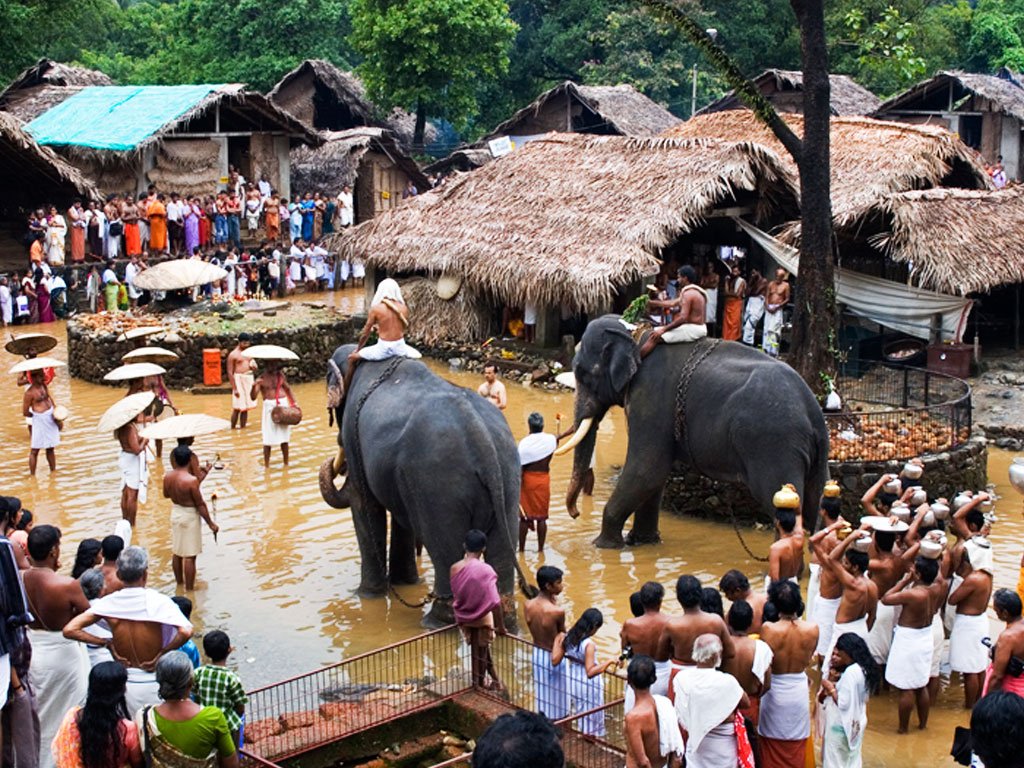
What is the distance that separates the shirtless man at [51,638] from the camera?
8203 mm

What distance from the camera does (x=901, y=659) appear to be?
9281mm

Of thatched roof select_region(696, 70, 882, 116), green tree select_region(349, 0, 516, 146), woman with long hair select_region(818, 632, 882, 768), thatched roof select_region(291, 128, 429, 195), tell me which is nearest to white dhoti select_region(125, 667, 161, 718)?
woman with long hair select_region(818, 632, 882, 768)

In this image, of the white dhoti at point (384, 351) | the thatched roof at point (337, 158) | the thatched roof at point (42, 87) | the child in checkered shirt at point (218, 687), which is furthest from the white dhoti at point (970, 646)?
the thatched roof at point (42, 87)

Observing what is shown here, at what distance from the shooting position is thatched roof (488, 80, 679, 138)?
3462cm

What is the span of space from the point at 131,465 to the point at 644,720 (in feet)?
24.5

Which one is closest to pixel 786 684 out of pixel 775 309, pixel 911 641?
pixel 911 641

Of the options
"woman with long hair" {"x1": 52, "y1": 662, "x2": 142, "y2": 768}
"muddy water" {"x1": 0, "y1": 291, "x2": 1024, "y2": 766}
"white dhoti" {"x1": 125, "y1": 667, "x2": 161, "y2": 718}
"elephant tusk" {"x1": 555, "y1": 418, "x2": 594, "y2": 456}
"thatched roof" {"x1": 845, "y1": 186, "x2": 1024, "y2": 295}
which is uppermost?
"thatched roof" {"x1": 845, "y1": 186, "x2": 1024, "y2": 295}

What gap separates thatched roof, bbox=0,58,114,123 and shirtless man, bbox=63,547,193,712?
25898 mm

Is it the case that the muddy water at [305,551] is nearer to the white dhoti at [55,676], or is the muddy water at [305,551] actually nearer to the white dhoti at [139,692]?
the white dhoti at [55,676]

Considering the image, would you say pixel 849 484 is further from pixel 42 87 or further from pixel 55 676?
pixel 42 87

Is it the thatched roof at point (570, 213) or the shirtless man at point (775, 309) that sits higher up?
the thatched roof at point (570, 213)

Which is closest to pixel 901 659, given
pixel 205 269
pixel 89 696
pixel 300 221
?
pixel 89 696

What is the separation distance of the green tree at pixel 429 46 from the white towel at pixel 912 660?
92.1 feet

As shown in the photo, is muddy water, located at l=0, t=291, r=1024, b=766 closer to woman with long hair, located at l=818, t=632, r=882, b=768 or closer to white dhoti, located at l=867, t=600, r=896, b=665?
white dhoti, located at l=867, t=600, r=896, b=665
